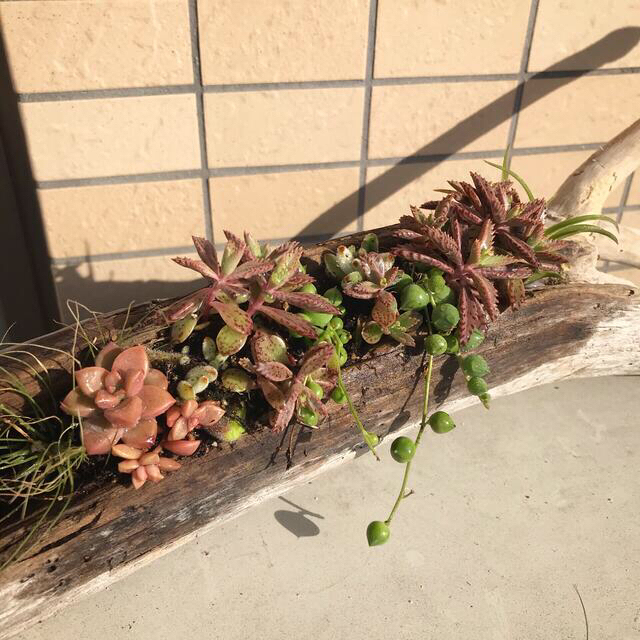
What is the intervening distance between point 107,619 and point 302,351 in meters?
0.60

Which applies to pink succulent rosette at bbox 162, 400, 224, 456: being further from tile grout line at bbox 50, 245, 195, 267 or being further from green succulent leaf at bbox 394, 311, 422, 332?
tile grout line at bbox 50, 245, 195, 267

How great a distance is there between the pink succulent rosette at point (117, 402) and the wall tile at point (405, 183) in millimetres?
889

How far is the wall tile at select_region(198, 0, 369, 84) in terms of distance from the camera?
1299 mm

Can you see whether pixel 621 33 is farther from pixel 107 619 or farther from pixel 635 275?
pixel 107 619

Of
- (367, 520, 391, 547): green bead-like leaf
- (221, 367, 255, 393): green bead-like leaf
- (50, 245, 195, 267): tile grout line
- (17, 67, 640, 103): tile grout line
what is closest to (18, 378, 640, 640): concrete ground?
(367, 520, 391, 547): green bead-like leaf

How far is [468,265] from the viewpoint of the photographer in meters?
1.09

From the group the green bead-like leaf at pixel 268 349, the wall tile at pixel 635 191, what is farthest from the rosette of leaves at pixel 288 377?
the wall tile at pixel 635 191

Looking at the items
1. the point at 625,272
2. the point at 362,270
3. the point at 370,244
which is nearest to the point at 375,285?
the point at 362,270

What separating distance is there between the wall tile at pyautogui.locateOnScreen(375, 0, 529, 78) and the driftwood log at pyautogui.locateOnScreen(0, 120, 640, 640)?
1.18ft

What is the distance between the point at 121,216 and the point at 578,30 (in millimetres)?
1206

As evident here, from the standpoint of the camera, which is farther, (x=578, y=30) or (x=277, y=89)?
(x=578, y=30)

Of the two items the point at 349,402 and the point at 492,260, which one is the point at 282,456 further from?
the point at 492,260

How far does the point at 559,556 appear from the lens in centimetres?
122

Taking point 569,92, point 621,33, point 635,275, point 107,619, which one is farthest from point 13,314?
point 635,275
